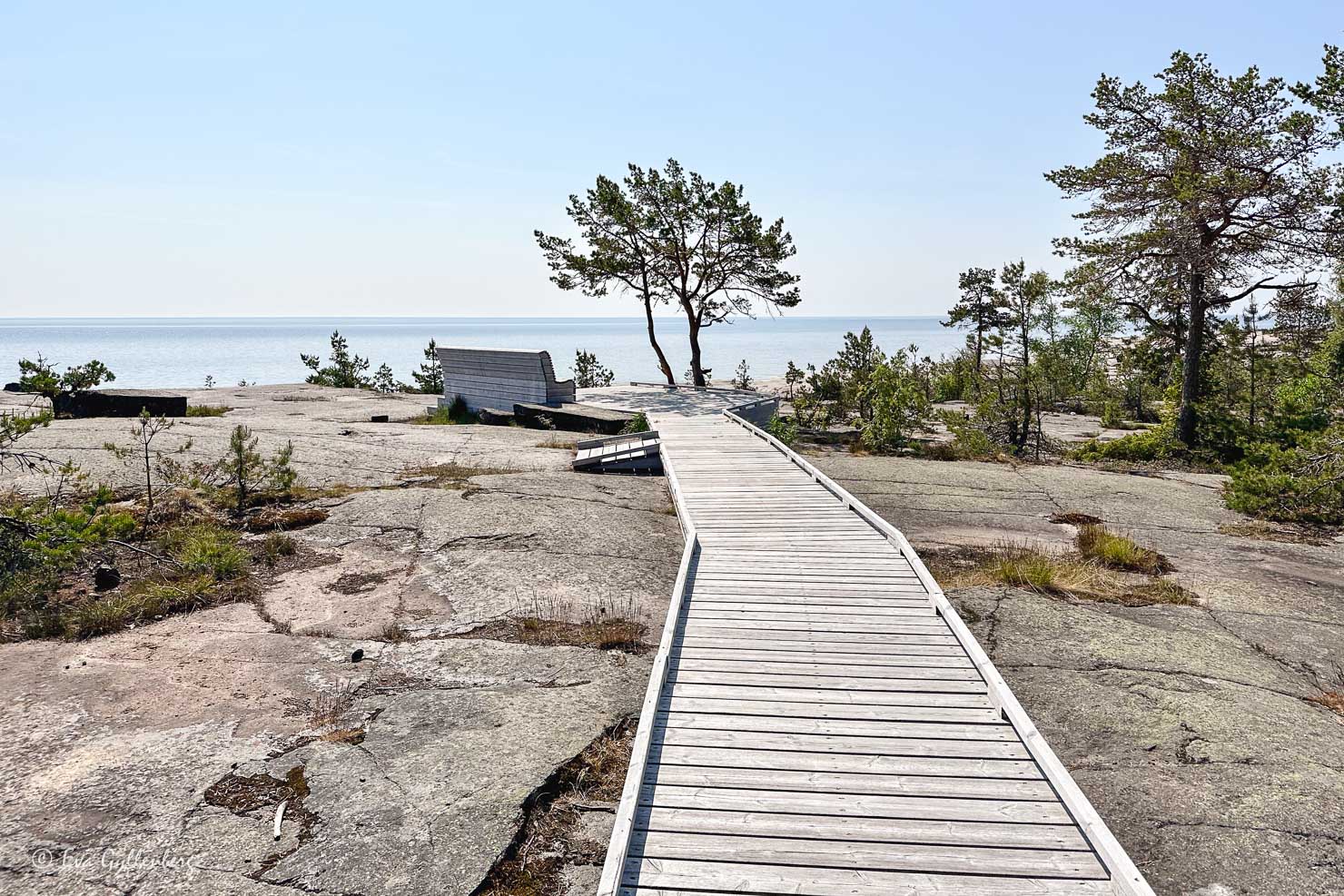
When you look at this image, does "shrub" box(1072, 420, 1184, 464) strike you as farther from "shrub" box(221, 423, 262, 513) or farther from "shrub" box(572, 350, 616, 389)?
"shrub" box(572, 350, 616, 389)

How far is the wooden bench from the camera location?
2275 cm

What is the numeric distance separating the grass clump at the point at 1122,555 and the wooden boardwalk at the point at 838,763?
346 centimetres

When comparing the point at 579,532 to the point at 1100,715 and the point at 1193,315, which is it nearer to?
the point at 1100,715

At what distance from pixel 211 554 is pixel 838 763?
25.9 ft

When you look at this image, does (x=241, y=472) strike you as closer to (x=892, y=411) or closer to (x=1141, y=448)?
(x=892, y=411)

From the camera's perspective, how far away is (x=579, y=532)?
11.1 metres

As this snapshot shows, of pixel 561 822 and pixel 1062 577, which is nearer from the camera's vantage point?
pixel 561 822

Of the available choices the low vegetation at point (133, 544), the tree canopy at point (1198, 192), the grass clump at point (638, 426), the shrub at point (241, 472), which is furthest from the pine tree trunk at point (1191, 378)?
the shrub at point (241, 472)

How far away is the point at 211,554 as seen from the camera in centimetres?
923

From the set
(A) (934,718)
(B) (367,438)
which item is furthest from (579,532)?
(B) (367,438)

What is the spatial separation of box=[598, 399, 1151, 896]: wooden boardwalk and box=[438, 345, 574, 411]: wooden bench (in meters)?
14.8

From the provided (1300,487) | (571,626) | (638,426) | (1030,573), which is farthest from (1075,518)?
(638,426)

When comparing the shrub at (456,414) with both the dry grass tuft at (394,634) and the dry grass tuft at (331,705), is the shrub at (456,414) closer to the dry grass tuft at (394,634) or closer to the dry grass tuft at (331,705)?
the dry grass tuft at (394,634)

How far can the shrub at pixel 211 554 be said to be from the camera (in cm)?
907
